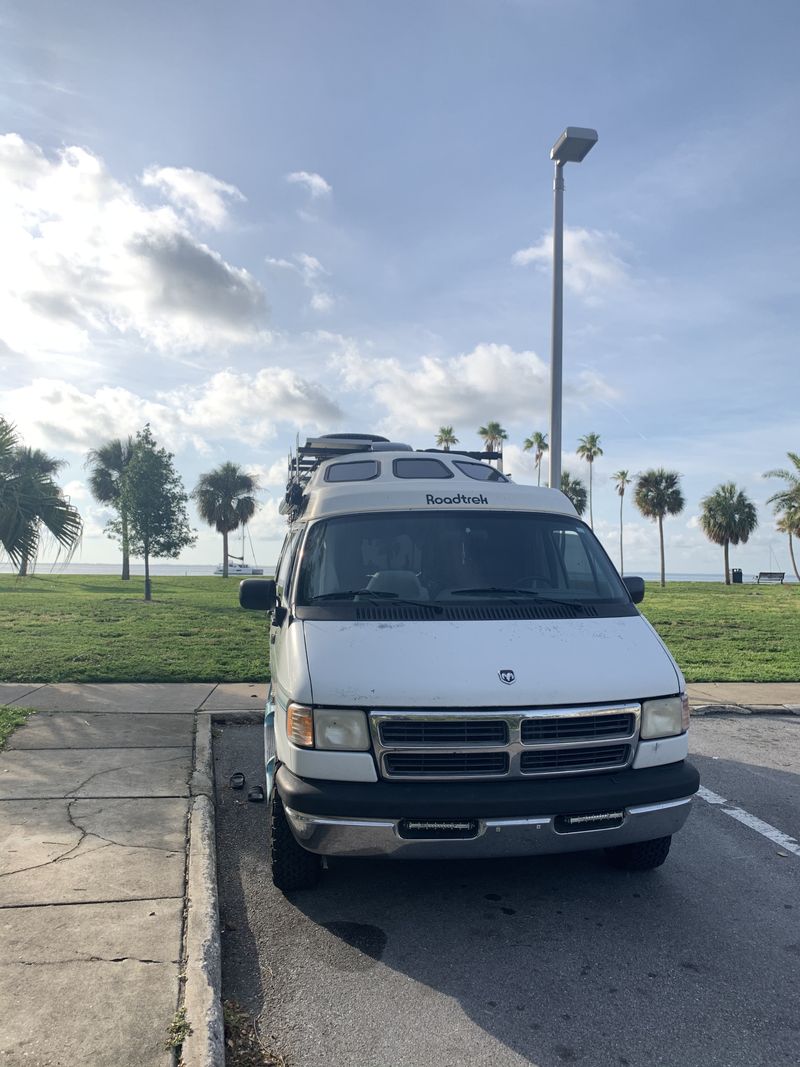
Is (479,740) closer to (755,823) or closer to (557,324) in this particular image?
(755,823)

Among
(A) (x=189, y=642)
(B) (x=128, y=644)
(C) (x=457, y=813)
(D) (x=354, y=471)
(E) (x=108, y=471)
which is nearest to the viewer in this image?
(C) (x=457, y=813)

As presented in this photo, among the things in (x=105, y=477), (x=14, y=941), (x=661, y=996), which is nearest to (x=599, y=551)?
(x=661, y=996)

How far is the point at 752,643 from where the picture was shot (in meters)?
15.4

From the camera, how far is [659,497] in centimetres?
5862

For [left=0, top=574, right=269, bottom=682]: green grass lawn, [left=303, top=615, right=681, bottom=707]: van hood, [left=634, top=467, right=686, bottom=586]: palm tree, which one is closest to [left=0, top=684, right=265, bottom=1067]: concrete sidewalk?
[left=303, top=615, right=681, bottom=707]: van hood

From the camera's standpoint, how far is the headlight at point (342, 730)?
3730 millimetres

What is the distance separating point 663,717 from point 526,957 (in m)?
1.29

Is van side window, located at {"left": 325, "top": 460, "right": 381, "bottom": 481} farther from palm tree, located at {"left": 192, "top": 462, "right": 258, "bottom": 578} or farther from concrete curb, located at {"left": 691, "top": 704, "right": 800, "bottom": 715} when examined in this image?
palm tree, located at {"left": 192, "top": 462, "right": 258, "bottom": 578}

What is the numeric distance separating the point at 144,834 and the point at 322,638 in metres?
1.87

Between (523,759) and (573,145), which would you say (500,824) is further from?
(573,145)

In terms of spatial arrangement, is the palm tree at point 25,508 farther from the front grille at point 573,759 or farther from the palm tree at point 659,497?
the palm tree at point 659,497

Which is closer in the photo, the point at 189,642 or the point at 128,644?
the point at 128,644

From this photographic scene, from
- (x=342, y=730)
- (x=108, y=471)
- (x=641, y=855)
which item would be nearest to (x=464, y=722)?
(x=342, y=730)

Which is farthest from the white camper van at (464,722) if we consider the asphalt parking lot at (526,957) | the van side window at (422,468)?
the van side window at (422,468)
